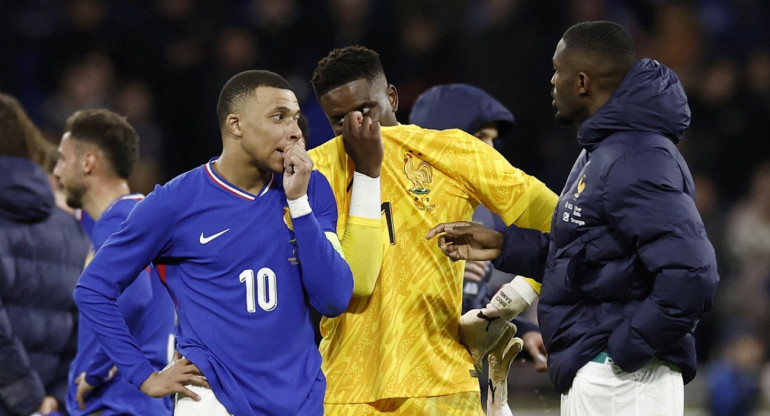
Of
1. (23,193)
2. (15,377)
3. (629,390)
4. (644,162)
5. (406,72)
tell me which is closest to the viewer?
(644,162)

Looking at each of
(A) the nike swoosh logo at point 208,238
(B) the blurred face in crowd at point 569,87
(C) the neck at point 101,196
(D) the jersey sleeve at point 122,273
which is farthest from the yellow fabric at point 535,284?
(C) the neck at point 101,196

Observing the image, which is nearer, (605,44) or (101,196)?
(605,44)

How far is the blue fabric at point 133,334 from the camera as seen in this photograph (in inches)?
195

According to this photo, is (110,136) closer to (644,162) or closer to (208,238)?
(208,238)

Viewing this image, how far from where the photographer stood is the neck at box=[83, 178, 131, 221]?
18.1ft

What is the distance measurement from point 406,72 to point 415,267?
5.82 meters

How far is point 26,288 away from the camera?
5.66 m

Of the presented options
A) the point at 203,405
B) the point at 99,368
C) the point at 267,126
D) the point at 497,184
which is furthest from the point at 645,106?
the point at 99,368

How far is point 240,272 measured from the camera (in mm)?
3920

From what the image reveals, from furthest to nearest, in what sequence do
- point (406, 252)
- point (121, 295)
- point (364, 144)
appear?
point (121, 295) → point (406, 252) → point (364, 144)

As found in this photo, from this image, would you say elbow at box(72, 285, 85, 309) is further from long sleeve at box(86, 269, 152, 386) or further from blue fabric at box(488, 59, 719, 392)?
blue fabric at box(488, 59, 719, 392)

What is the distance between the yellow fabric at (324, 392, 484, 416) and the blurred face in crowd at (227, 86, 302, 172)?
3.10 feet

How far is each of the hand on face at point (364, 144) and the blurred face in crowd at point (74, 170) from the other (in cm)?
197

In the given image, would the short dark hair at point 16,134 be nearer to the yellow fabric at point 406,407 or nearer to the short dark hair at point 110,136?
the short dark hair at point 110,136
